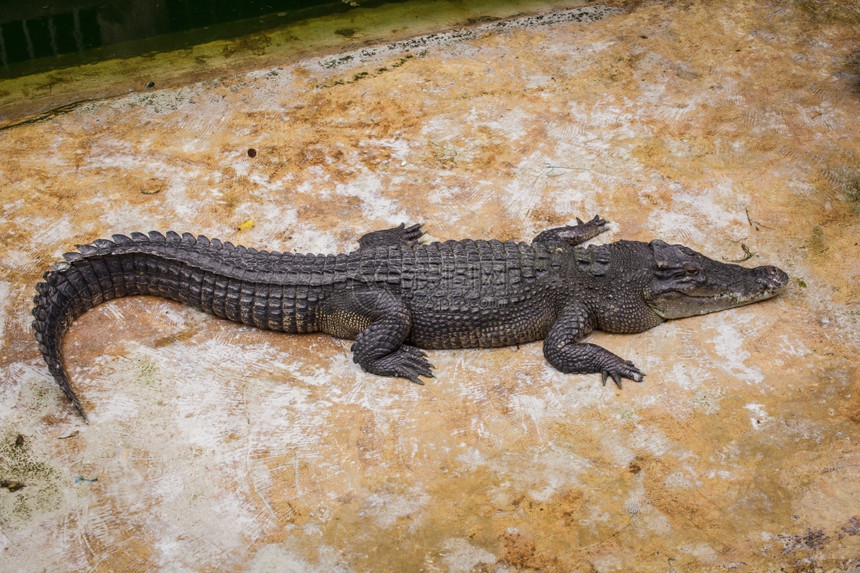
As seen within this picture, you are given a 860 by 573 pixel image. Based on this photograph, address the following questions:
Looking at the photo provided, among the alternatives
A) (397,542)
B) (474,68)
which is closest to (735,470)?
(397,542)

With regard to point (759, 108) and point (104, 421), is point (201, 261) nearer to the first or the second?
point (104, 421)

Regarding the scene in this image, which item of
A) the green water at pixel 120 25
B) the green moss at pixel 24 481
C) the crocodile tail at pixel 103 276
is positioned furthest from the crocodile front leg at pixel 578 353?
the green water at pixel 120 25

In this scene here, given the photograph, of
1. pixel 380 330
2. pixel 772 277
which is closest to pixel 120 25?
pixel 380 330

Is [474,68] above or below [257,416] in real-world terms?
above

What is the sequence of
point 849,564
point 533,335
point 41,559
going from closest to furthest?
point 849,564, point 41,559, point 533,335

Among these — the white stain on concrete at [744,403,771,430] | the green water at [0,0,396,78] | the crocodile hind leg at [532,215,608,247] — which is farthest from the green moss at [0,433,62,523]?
the green water at [0,0,396,78]

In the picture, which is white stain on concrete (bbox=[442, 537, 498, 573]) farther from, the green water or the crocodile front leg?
the green water

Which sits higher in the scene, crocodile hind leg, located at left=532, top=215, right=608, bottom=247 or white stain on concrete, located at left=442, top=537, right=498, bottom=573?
crocodile hind leg, located at left=532, top=215, right=608, bottom=247
